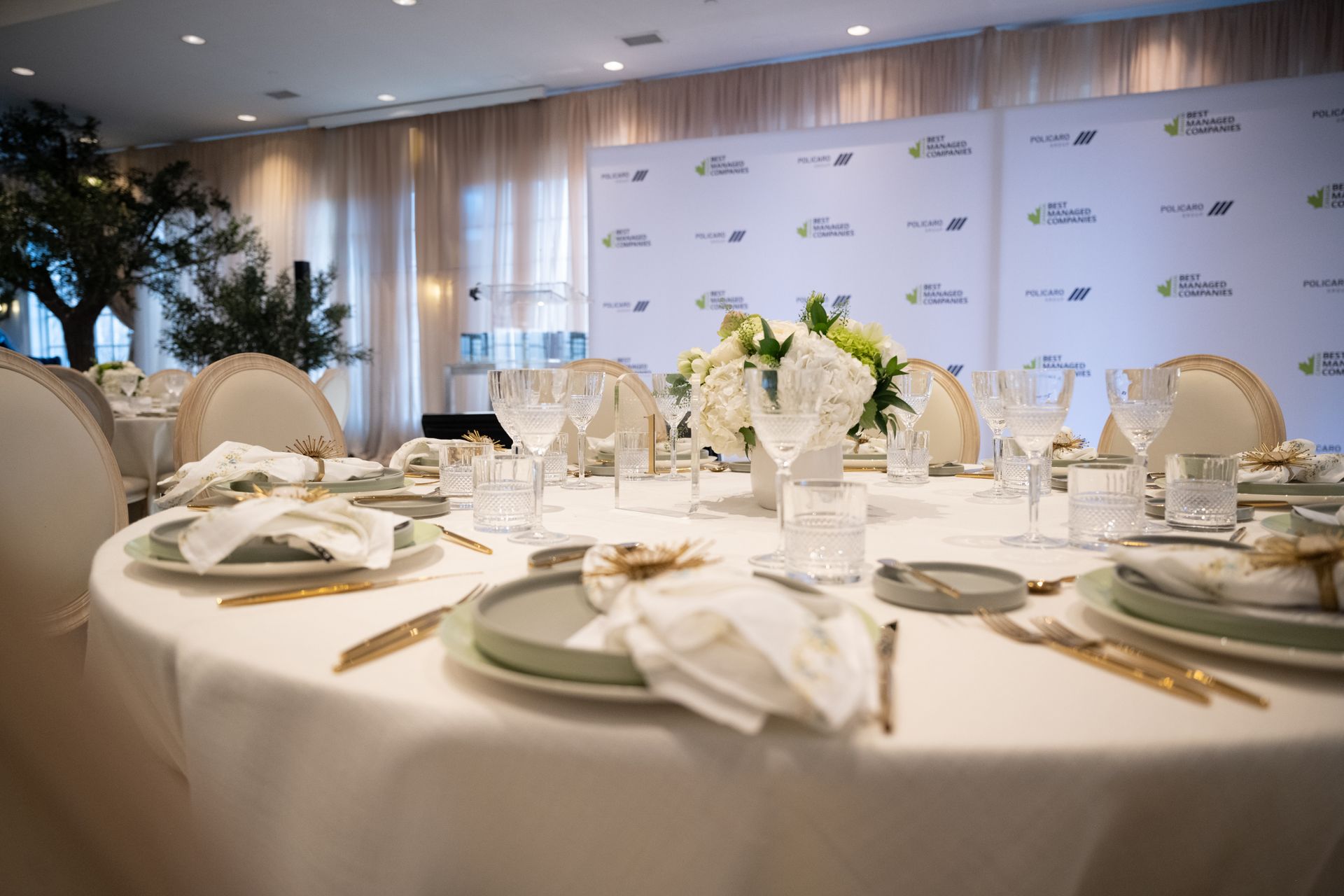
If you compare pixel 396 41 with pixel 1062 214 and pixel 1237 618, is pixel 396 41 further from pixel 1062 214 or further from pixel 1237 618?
pixel 1237 618

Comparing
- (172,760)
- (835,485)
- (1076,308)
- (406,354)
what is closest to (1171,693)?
(835,485)

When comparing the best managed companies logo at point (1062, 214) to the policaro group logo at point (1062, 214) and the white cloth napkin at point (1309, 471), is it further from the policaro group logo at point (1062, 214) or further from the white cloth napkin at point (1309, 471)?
the white cloth napkin at point (1309, 471)

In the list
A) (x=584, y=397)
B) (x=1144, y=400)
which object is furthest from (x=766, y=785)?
(x=584, y=397)

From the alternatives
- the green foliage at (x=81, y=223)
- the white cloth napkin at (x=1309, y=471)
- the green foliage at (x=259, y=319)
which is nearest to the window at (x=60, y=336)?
the green foliage at (x=81, y=223)

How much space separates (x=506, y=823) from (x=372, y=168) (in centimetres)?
936

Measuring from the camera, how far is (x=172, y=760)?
0.87m

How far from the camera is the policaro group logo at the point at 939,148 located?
5949mm

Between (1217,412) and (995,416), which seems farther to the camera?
(1217,412)

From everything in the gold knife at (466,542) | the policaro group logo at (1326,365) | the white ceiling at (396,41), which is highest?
the white ceiling at (396,41)

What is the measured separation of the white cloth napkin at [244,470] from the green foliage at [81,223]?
817cm

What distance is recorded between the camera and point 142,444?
4.19m

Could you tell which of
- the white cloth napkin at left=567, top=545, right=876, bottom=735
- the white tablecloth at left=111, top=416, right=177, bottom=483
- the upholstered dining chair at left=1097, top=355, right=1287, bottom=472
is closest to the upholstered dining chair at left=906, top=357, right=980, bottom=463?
the upholstered dining chair at left=1097, top=355, right=1287, bottom=472

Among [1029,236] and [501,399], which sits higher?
[1029,236]

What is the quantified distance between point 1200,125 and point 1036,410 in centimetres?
569
